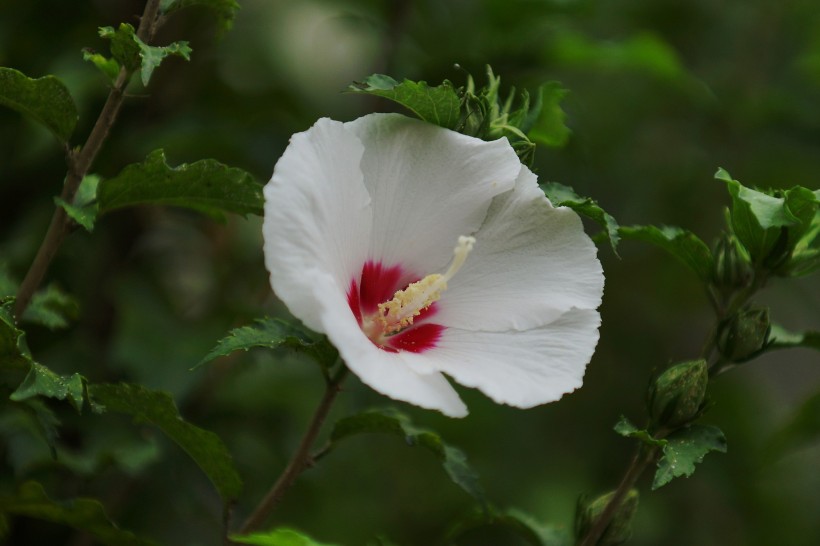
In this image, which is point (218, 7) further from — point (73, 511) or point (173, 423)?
point (73, 511)

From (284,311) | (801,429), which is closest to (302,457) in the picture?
(801,429)

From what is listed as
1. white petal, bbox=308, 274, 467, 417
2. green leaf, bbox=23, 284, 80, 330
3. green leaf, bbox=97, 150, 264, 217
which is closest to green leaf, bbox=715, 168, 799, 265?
white petal, bbox=308, 274, 467, 417

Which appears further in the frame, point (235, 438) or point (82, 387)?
point (235, 438)

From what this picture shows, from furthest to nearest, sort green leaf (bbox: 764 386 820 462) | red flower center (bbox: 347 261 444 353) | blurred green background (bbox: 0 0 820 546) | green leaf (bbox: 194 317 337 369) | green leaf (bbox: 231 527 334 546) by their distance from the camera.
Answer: blurred green background (bbox: 0 0 820 546) < green leaf (bbox: 764 386 820 462) < red flower center (bbox: 347 261 444 353) < green leaf (bbox: 194 317 337 369) < green leaf (bbox: 231 527 334 546)

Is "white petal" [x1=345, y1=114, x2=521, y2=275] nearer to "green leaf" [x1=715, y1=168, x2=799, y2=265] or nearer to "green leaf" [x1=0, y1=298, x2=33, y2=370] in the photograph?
"green leaf" [x1=715, y1=168, x2=799, y2=265]

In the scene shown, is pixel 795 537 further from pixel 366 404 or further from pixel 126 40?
pixel 126 40

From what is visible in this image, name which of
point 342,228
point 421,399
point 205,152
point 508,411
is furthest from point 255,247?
point 421,399
